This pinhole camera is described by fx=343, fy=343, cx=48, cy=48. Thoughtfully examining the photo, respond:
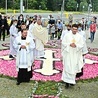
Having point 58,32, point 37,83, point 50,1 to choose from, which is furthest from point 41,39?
point 50,1

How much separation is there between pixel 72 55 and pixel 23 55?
5.06 feet

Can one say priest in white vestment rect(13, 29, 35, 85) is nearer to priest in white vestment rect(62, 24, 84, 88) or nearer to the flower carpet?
the flower carpet

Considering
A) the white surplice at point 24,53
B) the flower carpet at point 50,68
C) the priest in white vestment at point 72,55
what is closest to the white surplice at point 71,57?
the priest in white vestment at point 72,55

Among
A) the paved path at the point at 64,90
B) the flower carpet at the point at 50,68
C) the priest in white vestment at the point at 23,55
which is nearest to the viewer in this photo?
the paved path at the point at 64,90

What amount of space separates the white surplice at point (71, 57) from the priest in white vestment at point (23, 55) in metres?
1.15

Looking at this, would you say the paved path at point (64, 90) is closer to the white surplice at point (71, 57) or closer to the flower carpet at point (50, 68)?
the white surplice at point (71, 57)

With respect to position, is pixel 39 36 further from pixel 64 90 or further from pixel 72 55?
pixel 64 90

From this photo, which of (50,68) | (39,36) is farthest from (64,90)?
(39,36)

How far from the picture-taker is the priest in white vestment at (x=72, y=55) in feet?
32.2

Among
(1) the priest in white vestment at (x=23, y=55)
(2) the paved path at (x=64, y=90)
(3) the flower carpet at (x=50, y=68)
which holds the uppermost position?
(1) the priest in white vestment at (x=23, y=55)

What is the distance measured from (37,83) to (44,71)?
185cm

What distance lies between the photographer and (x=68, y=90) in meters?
9.72

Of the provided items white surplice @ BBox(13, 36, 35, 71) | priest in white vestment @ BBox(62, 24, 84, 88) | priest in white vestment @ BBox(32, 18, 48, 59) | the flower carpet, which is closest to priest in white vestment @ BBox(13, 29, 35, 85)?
white surplice @ BBox(13, 36, 35, 71)

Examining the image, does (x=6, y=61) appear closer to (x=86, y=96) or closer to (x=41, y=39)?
(x=41, y=39)
